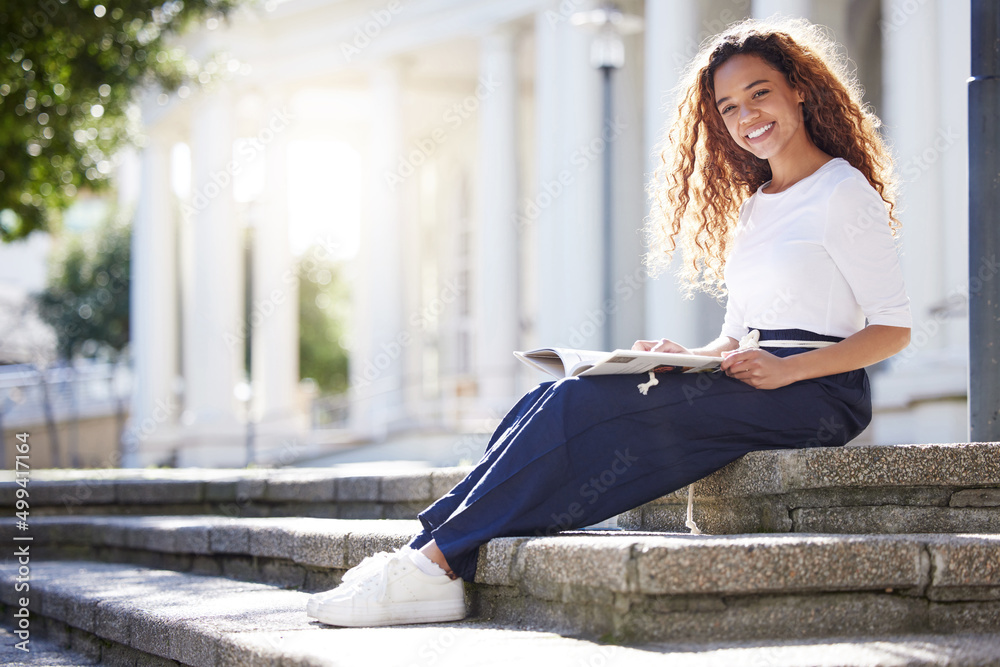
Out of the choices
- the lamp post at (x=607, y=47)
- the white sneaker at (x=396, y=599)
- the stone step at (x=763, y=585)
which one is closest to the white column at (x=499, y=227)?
the lamp post at (x=607, y=47)

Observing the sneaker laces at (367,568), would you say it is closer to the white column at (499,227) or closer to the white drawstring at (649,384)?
the white drawstring at (649,384)

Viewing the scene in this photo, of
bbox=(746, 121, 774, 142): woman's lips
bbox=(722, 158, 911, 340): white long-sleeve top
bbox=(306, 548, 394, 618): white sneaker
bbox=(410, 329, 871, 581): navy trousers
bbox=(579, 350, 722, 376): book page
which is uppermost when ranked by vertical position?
bbox=(746, 121, 774, 142): woman's lips

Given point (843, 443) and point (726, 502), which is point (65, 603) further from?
point (843, 443)

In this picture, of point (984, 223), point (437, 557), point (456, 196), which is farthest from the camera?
point (456, 196)

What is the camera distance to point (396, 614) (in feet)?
9.76

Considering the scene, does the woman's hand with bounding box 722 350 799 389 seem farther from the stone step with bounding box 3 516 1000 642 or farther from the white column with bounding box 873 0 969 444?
the white column with bounding box 873 0 969 444

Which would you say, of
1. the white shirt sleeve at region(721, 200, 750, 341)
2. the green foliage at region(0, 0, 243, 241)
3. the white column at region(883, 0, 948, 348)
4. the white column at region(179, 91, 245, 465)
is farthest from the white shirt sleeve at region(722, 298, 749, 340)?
the white column at region(179, 91, 245, 465)

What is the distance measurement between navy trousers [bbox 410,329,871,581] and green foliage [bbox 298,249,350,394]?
35817 mm

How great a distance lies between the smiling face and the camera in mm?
3389

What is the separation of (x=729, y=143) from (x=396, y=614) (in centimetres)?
198

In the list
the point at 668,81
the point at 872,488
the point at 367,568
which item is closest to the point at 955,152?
the point at 668,81

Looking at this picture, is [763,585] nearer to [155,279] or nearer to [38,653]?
[38,653]

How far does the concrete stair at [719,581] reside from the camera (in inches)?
99.5

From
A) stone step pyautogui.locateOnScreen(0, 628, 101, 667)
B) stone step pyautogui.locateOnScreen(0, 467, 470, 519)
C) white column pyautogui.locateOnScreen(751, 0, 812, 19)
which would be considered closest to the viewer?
stone step pyautogui.locateOnScreen(0, 628, 101, 667)
